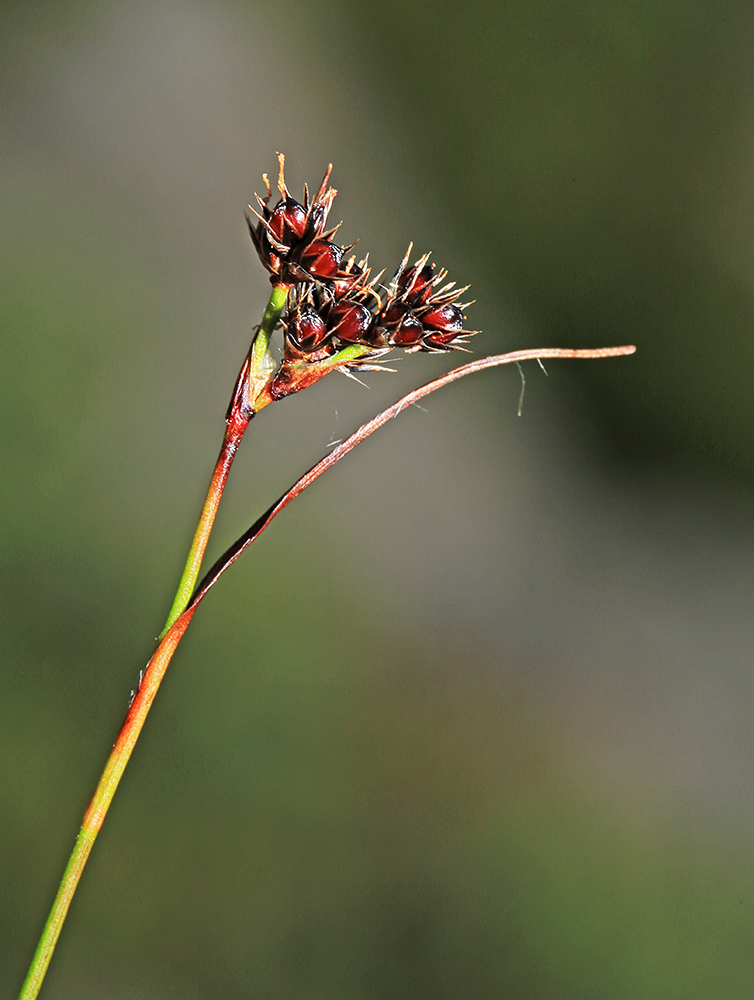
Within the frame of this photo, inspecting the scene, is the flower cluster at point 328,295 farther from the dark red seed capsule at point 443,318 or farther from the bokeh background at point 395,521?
the bokeh background at point 395,521

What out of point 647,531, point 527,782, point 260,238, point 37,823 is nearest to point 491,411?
point 647,531

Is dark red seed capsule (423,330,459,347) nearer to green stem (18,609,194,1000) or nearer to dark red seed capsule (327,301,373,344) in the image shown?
dark red seed capsule (327,301,373,344)

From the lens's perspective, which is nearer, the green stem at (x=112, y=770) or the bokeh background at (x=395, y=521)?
the green stem at (x=112, y=770)

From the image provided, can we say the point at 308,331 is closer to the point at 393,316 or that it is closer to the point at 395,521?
the point at 393,316

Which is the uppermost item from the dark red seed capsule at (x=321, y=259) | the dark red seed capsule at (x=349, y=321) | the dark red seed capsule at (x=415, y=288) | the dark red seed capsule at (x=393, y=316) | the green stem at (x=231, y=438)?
the dark red seed capsule at (x=415, y=288)

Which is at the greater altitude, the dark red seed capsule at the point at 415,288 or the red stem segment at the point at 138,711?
the dark red seed capsule at the point at 415,288

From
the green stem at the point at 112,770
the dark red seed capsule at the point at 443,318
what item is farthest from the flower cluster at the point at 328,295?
the green stem at the point at 112,770

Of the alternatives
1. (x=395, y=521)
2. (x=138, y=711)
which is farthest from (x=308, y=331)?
(x=395, y=521)

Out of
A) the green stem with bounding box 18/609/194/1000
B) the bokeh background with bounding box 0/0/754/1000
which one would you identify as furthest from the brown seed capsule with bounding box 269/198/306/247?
the bokeh background with bounding box 0/0/754/1000
